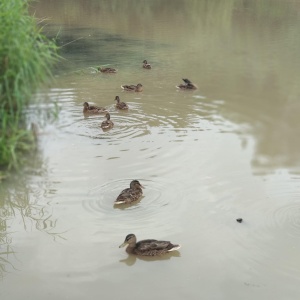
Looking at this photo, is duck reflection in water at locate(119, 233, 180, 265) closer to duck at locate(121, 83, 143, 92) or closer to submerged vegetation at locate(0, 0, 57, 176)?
submerged vegetation at locate(0, 0, 57, 176)

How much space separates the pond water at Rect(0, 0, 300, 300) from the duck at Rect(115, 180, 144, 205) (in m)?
0.14

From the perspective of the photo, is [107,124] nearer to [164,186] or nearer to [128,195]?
[164,186]

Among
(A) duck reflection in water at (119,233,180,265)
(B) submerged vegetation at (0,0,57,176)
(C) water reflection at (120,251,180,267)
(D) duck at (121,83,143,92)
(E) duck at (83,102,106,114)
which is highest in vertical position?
(B) submerged vegetation at (0,0,57,176)

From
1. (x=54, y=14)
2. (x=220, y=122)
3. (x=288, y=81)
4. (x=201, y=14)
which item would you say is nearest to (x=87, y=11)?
(x=54, y=14)

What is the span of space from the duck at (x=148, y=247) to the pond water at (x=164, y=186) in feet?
0.31

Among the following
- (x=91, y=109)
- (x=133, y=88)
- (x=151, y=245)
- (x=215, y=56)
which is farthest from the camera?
(x=215, y=56)

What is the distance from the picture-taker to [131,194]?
6.55 meters

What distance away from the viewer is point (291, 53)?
53.3ft

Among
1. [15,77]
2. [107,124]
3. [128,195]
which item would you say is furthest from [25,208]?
[107,124]

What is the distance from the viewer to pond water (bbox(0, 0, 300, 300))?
5215mm

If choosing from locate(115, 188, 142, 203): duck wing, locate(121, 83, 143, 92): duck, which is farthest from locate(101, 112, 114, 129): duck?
locate(115, 188, 142, 203): duck wing

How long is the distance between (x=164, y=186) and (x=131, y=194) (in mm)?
812

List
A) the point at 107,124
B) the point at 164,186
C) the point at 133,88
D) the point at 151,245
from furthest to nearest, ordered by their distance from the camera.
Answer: the point at 133,88
the point at 107,124
the point at 164,186
the point at 151,245

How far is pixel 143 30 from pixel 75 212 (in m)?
15.2
